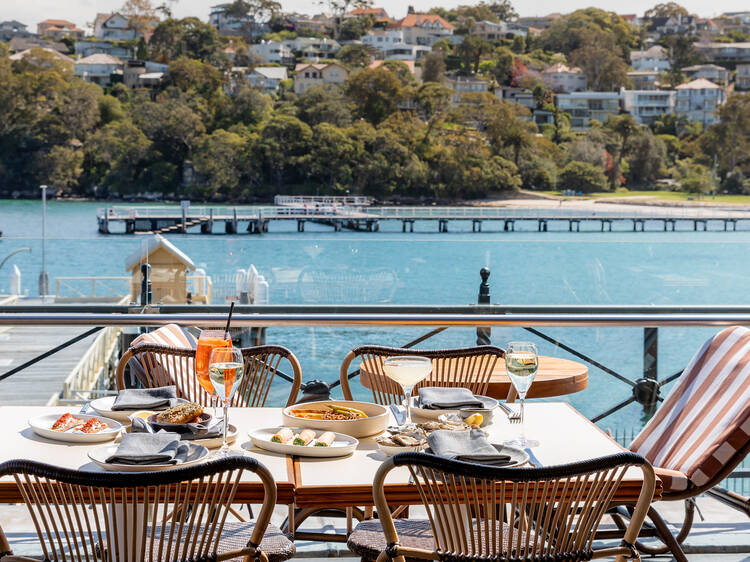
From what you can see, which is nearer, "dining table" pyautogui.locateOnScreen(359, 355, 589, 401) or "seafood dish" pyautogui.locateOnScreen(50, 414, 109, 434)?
"seafood dish" pyautogui.locateOnScreen(50, 414, 109, 434)

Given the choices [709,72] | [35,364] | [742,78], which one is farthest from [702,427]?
[709,72]

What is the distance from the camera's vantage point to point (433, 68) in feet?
244

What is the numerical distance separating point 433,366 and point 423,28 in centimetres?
8353

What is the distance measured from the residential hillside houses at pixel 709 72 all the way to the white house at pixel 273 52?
34.4m

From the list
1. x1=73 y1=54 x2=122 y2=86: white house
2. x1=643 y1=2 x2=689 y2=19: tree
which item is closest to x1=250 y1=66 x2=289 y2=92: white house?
x1=73 y1=54 x2=122 y2=86: white house

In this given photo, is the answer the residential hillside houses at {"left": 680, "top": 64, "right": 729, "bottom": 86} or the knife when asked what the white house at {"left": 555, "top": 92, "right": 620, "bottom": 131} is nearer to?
the residential hillside houses at {"left": 680, "top": 64, "right": 729, "bottom": 86}

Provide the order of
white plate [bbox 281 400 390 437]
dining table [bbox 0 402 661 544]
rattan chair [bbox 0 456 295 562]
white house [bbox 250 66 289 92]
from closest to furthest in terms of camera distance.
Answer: rattan chair [bbox 0 456 295 562] → dining table [bbox 0 402 661 544] → white plate [bbox 281 400 390 437] → white house [bbox 250 66 289 92]

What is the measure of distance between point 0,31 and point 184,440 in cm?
8326

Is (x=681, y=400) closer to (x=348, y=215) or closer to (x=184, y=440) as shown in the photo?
(x=184, y=440)

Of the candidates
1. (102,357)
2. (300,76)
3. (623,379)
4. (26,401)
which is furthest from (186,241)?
(623,379)

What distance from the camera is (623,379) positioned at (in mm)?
3961

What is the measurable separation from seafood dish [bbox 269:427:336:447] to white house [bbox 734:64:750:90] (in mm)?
77477

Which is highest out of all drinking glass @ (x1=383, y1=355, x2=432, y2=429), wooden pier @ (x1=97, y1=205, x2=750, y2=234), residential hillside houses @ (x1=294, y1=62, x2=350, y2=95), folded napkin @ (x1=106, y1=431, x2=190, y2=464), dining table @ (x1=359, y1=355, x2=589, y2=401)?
residential hillside houses @ (x1=294, y1=62, x2=350, y2=95)

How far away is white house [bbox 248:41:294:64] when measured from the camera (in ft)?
251
